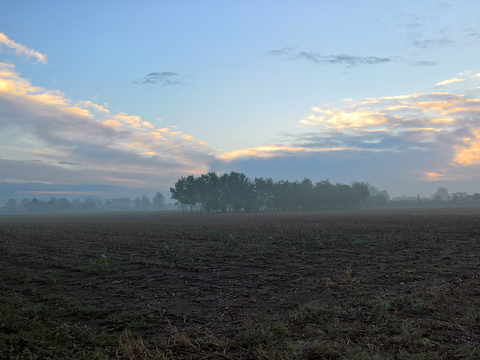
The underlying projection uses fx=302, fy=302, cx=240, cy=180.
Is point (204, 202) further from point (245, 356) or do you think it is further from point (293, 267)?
point (245, 356)

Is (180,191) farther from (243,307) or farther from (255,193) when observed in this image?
(243,307)

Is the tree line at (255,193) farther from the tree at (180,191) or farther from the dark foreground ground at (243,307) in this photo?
the dark foreground ground at (243,307)

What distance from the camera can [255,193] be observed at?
11612 cm

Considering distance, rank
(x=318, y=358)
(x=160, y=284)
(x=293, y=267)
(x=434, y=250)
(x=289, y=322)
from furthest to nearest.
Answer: (x=434, y=250)
(x=293, y=267)
(x=160, y=284)
(x=289, y=322)
(x=318, y=358)

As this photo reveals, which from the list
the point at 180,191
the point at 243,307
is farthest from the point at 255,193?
the point at 243,307

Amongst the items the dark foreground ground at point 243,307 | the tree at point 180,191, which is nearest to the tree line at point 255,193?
the tree at point 180,191

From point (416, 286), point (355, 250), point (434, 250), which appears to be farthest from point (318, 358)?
point (434, 250)

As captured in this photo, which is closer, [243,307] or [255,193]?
[243,307]

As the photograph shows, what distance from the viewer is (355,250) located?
663 inches

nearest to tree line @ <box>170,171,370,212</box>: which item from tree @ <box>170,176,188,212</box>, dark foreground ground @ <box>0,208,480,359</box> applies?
tree @ <box>170,176,188,212</box>

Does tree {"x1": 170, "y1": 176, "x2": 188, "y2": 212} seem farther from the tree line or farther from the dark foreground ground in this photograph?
the dark foreground ground

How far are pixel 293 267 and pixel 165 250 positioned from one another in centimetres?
765

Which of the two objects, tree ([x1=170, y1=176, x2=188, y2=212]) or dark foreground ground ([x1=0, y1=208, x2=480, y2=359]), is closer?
dark foreground ground ([x1=0, y1=208, x2=480, y2=359])

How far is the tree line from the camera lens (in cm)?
10775
